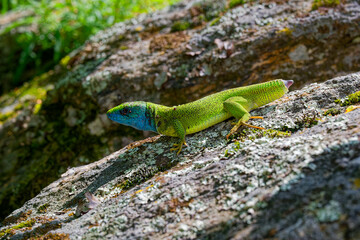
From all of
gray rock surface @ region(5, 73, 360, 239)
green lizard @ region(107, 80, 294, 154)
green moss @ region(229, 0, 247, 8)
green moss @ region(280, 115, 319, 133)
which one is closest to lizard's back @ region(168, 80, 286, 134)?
green lizard @ region(107, 80, 294, 154)

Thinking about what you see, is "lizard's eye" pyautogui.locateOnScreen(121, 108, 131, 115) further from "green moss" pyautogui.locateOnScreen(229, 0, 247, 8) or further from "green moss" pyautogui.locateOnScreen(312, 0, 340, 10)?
"green moss" pyautogui.locateOnScreen(312, 0, 340, 10)

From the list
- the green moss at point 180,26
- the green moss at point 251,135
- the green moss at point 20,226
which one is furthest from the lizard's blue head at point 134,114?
the green moss at point 180,26

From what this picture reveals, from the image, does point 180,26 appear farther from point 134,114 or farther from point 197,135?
point 197,135

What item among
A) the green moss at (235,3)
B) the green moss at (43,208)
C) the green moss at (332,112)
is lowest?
the green moss at (43,208)

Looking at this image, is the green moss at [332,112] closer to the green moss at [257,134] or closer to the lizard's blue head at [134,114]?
the green moss at [257,134]

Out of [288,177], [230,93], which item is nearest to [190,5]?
[230,93]

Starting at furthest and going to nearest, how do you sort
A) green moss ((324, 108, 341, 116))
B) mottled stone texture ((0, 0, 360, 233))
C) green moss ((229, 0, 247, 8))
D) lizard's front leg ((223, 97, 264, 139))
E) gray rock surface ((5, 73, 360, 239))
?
green moss ((229, 0, 247, 8))
lizard's front leg ((223, 97, 264, 139))
green moss ((324, 108, 341, 116))
mottled stone texture ((0, 0, 360, 233))
gray rock surface ((5, 73, 360, 239))

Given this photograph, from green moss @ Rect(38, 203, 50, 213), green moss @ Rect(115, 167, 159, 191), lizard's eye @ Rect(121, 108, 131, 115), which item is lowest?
green moss @ Rect(38, 203, 50, 213)

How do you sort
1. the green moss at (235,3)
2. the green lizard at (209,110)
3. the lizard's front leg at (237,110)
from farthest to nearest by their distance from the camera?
the green moss at (235,3) → the green lizard at (209,110) → the lizard's front leg at (237,110)
